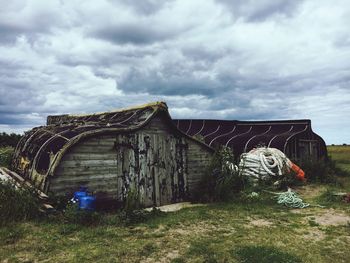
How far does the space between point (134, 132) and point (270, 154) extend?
28.6 ft

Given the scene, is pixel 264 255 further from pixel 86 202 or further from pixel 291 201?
pixel 291 201

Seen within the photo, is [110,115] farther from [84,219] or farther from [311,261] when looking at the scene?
[311,261]

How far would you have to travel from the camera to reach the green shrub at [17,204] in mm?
Result: 8373

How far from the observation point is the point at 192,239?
7.89 meters

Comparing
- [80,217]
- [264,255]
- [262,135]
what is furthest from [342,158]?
[80,217]

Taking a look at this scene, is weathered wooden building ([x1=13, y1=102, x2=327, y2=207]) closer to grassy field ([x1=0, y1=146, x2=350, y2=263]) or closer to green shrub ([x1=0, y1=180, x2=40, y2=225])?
green shrub ([x1=0, y1=180, x2=40, y2=225])

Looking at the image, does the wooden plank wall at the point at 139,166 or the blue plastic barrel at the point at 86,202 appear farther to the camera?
the wooden plank wall at the point at 139,166

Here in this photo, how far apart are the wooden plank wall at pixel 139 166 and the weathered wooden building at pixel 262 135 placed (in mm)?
6446

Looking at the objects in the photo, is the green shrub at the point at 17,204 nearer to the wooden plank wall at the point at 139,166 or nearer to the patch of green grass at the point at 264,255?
the wooden plank wall at the point at 139,166

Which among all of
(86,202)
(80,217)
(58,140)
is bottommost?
(80,217)

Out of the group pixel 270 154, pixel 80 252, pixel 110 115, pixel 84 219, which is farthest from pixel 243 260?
pixel 270 154

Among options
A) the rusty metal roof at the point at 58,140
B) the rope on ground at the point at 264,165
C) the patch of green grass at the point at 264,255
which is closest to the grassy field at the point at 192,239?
the patch of green grass at the point at 264,255

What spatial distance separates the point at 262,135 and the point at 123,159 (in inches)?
533

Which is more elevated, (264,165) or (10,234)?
(264,165)
